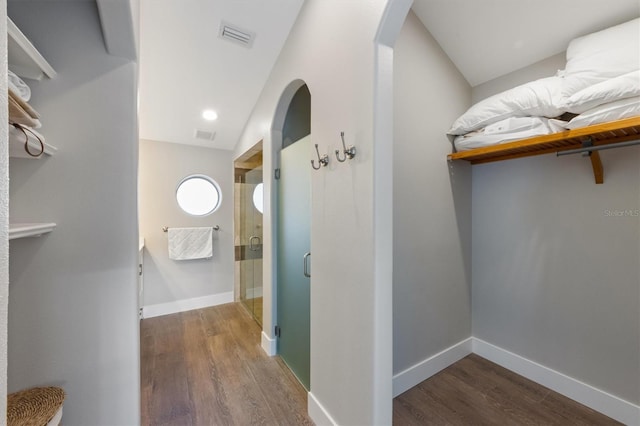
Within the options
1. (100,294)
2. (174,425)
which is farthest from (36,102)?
(174,425)

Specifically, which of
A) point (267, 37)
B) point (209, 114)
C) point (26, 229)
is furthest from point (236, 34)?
point (26, 229)

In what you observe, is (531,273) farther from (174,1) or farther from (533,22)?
(174,1)

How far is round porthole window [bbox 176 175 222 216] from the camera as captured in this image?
3.34 meters

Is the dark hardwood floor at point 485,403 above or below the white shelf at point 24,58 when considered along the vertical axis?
below

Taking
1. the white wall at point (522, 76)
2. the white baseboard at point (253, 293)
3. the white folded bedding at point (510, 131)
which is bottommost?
the white baseboard at point (253, 293)

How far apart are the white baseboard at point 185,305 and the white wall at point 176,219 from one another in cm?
5

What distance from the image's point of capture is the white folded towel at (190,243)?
10.2ft

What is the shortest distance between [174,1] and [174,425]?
2.70 meters

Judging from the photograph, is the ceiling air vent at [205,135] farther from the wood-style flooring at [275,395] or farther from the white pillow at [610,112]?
the white pillow at [610,112]

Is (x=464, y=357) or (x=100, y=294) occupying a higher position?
(x=100, y=294)

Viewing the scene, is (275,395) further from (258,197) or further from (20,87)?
(20,87)

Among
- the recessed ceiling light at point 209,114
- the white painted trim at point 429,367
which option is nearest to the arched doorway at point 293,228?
the white painted trim at point 429,367

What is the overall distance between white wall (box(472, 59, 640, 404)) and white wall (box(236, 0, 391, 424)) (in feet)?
4.92

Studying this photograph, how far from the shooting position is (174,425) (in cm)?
154
